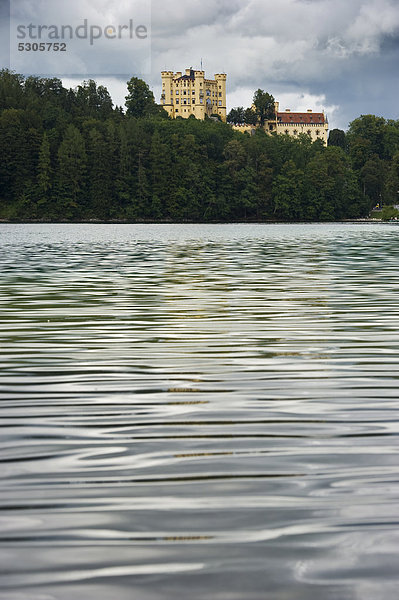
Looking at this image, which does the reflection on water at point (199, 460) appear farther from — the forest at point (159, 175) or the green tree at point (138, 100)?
the green tree at point (138, 100)

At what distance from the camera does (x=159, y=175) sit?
445ft

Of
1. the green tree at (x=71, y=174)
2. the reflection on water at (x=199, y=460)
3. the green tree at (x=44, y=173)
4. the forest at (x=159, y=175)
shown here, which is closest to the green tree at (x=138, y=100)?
the forest at (x=159, y=175)

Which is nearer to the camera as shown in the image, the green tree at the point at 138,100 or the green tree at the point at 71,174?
the green tree at the point at 71,174

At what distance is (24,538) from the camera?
4.02 meters

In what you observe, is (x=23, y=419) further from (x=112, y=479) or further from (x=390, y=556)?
(x=390, y=556)

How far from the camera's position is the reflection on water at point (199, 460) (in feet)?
→ 12.0

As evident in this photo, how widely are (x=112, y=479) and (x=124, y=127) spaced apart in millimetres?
143789

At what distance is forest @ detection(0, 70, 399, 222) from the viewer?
13138 centimetres

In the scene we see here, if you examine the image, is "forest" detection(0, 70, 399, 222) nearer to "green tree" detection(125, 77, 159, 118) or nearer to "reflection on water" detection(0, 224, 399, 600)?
"green tree" detection(125, 77, 159, 118)

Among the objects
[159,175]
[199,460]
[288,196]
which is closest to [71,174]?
[159,175]

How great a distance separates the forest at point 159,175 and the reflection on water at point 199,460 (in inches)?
4737

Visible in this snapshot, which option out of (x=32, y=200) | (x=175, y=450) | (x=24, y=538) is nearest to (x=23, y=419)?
(x=175, y=450)

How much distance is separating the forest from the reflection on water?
12033 centimetres

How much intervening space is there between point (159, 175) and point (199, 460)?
132 metres
